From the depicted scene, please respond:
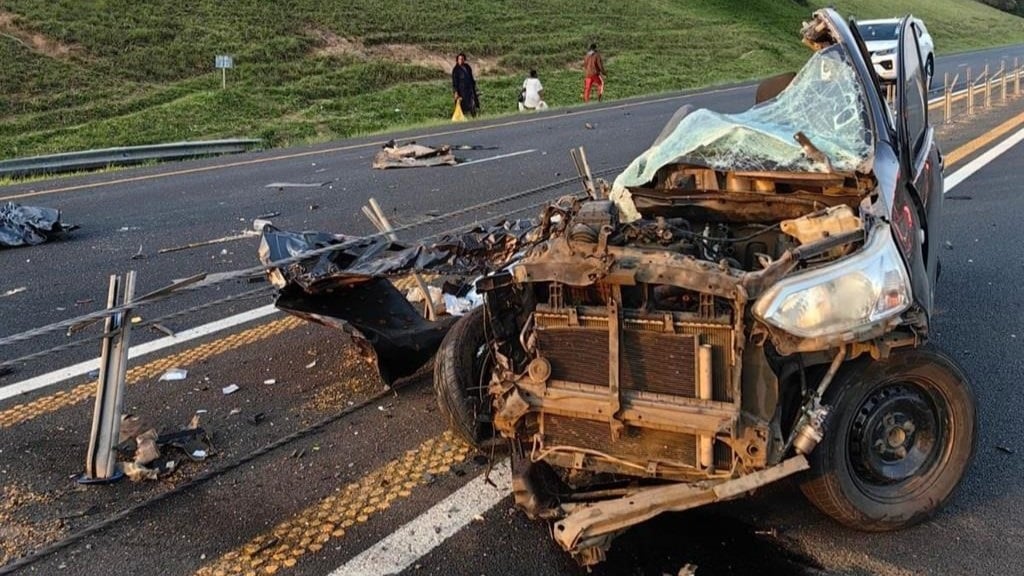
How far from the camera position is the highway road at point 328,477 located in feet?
11.1

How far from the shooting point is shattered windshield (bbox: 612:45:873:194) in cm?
413

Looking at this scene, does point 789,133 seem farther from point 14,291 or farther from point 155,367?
point 14,291

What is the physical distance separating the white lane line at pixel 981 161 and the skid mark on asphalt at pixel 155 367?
7.34 meters

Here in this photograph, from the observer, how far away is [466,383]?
13.6 ft

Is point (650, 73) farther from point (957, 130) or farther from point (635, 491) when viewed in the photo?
point (635, 491)

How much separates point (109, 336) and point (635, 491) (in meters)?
2.58

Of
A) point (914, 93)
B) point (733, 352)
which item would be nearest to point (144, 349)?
point (733, 352)

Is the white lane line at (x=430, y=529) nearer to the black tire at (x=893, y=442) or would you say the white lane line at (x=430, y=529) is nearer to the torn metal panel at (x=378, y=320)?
the torn metal panel at (x=378, y=320)

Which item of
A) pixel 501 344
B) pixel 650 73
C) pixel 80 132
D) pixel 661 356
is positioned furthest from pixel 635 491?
pixel 650 73

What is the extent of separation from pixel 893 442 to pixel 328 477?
2.42 m

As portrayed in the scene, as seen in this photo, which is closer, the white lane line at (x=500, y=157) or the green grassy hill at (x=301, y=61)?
the white lane line at (x=500, y=157)

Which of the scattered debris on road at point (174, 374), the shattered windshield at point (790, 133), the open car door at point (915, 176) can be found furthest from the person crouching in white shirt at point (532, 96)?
the scattered debris on road at point (174, 374)

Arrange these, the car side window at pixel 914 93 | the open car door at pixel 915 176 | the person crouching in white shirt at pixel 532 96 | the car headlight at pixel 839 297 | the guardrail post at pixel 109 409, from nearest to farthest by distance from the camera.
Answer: the car headlight at pixel 839 297
the open car door at pixel 915 176
the guardrail post at pixel 109 409
the car side window at pixel 914 93
the person crouching in white shirt at pixel 532 96

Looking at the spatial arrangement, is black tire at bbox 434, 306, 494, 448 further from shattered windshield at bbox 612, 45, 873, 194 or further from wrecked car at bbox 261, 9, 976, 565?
shattered windshield at bbox 612, 45, 873, 194
